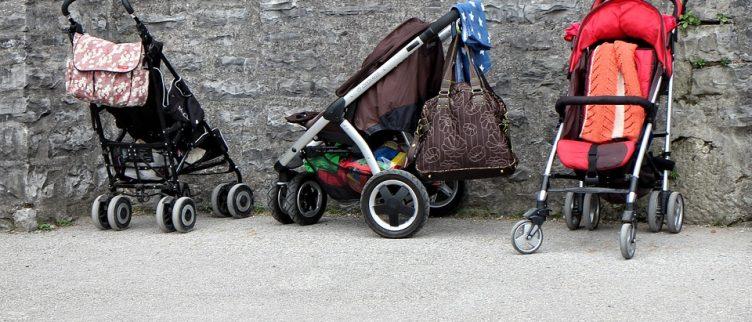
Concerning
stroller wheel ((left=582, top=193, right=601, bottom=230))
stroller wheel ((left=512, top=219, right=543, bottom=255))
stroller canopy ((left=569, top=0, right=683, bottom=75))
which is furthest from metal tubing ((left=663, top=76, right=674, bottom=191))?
stroller wheel ((left=512, top=219, right=543, bottom=255))

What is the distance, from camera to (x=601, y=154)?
5.29m

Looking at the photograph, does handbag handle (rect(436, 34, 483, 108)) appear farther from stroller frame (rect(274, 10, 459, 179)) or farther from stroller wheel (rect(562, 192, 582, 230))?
stroller wheel (rect(562, 192, 582, 230))

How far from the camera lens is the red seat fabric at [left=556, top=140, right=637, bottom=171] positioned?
5.23m

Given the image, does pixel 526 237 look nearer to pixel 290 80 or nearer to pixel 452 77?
pixel 452 77

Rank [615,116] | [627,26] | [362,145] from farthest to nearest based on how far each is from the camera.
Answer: [362,145] < [627,26] < [615,116]

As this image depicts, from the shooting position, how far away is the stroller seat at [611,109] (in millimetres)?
5355

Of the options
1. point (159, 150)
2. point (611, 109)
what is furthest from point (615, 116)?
point (159, 150)

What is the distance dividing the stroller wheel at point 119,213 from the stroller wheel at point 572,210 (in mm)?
2812

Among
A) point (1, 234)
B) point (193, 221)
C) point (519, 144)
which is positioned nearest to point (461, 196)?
point (519, 144)

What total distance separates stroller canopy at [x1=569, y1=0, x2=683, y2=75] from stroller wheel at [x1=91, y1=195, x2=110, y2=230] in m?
3.10

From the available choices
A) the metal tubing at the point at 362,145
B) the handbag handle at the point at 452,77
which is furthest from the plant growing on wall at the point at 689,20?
the metal tubing at the point at 362,145

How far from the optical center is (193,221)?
21.0ft

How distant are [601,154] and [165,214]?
9.01 feet

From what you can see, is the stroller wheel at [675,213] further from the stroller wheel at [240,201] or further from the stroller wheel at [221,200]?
the stroller wheel at [221,200]
